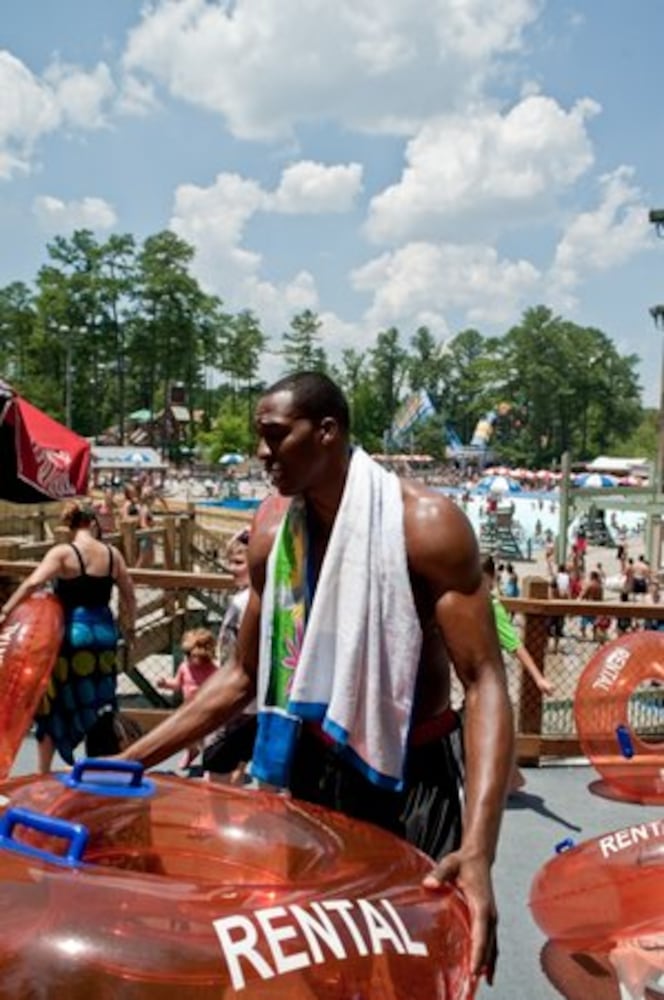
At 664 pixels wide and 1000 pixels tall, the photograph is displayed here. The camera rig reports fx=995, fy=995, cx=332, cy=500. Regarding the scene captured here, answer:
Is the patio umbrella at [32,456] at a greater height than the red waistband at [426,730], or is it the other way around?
the patio umbrella at [32,456]

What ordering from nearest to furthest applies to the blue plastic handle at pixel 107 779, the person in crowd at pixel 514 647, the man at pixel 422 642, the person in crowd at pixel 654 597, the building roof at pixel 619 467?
the blue plastic handle at pixel 107 779
the man at pixel 422 642
the person in crowd at pixel 514 647
the person in crowd at pixel 654 597
the building roof at pixel 619 467

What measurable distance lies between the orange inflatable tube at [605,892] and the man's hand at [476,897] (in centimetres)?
147

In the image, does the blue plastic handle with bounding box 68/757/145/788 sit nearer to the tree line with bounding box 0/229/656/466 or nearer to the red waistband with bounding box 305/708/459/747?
the red waistband with bounding box 305/708/459/747

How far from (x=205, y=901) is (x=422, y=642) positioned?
33.1 inches

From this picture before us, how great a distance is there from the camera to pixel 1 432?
6234 millimetres

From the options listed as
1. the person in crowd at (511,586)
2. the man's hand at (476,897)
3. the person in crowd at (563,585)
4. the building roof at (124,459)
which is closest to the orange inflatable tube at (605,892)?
the man's hand at (476,897)

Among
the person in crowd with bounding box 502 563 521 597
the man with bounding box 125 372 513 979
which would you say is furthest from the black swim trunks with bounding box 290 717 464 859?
the person in crowd with bounding box 502 563 521 597

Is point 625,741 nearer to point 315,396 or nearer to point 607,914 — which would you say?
point 607,914

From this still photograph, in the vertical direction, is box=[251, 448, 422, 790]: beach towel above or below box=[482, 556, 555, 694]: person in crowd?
above

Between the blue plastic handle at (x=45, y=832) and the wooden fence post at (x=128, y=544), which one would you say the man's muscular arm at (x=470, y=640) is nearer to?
the blue plastic handle at (x=45, y=832)

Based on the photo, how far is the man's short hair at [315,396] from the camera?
204 cm

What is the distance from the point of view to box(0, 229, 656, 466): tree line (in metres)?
63.8

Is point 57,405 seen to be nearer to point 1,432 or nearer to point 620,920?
point 1,432

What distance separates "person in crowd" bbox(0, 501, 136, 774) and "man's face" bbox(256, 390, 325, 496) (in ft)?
9.74
